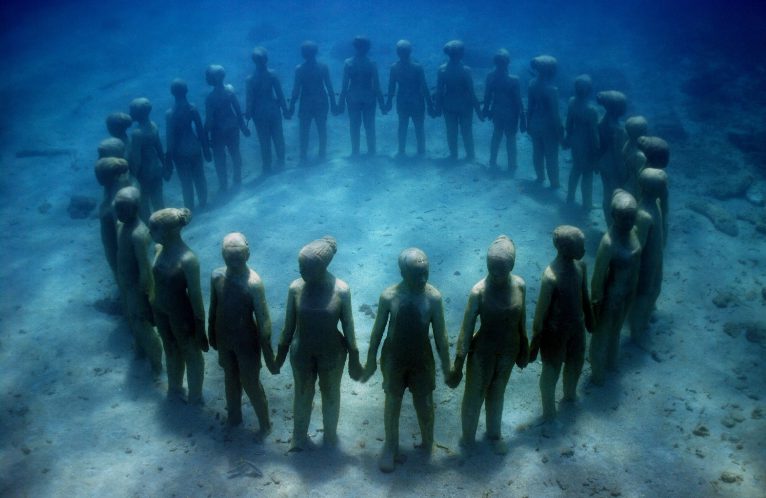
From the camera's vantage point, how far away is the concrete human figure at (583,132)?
8.48m

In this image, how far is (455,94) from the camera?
10.3 metres

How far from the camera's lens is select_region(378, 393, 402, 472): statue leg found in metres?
4.32

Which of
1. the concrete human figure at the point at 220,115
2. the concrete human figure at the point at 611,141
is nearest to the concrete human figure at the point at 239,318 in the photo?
the concrete human figure at the point at 611,141

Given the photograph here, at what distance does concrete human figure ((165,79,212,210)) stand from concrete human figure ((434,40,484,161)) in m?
5.20

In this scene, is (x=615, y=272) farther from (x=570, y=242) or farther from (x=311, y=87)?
(x=311, y=87)

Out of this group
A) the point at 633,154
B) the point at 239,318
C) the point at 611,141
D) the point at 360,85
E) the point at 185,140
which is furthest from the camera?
the point at 360,85

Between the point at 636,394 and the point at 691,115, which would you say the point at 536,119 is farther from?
the point at 691,115

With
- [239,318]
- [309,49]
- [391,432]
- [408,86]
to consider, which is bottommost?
[391,432]

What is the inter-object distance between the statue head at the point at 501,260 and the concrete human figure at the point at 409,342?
0.51 meters

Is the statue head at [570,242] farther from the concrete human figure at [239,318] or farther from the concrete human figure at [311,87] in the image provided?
the concrete human figure at [311,87]

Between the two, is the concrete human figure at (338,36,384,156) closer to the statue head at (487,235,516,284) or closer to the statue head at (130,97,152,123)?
the statue head at (130,97,152,123)

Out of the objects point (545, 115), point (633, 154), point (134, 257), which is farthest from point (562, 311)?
point (545, 115)

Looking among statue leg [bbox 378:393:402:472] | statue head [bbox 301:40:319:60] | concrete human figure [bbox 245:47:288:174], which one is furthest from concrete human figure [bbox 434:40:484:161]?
statue leg [bbox 378:393:402:472]

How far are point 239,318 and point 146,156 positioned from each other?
555cm
